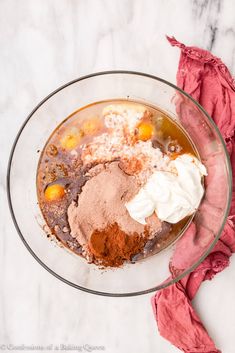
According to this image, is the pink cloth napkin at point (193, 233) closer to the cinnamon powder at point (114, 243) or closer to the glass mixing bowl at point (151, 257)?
the glass mixing bowl at point (151, 257)

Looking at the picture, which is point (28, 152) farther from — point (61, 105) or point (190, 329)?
point (190, 329)

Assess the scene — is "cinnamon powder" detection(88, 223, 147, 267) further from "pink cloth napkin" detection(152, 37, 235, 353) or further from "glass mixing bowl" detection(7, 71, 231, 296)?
"pink cloth napkin" detection(152, 37, 235, 353)

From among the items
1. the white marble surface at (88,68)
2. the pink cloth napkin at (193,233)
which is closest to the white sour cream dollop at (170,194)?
the pink cloth napkin at (193,233)

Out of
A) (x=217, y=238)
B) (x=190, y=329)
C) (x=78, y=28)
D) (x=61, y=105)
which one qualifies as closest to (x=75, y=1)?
(x=78, y=28)

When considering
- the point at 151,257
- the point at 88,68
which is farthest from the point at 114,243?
the point at 88,68

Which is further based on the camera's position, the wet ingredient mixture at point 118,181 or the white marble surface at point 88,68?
the white marble surface at point 88,68
